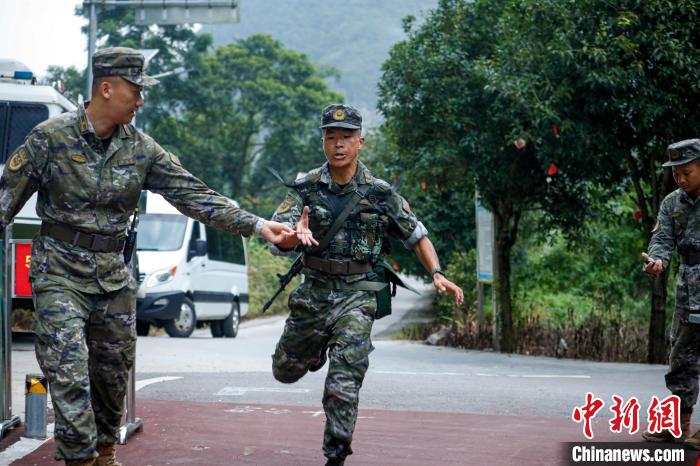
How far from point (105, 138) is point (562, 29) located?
415 inches

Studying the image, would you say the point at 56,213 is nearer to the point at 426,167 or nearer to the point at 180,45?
the point at 426,167

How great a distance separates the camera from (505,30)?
16.3 m

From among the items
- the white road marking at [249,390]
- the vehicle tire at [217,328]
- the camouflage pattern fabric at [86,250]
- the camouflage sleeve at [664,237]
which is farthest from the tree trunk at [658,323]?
the camouflage pattern fabric at [86,250]

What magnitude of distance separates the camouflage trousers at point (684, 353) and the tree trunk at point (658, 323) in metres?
8.82

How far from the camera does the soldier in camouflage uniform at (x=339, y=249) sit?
606 cm

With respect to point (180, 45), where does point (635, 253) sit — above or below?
below

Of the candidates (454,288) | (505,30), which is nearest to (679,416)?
(454,288)

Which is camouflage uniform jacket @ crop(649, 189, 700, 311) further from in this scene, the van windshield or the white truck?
the van windshield

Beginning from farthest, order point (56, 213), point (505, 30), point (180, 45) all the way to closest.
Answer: point (180, 45), point (505, 30), point (56, 213)

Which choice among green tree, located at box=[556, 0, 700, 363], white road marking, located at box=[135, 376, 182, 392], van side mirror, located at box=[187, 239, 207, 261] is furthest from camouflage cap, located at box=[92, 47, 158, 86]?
van side mirror, located at box=[187, 239, 207, 261]

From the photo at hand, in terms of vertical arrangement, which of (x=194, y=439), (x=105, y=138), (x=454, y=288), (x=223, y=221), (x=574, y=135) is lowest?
(x=194, y=439)

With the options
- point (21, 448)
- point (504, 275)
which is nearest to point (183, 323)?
point (504, 275)

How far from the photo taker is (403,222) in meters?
6.25

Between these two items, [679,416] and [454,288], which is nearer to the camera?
[454,288]
